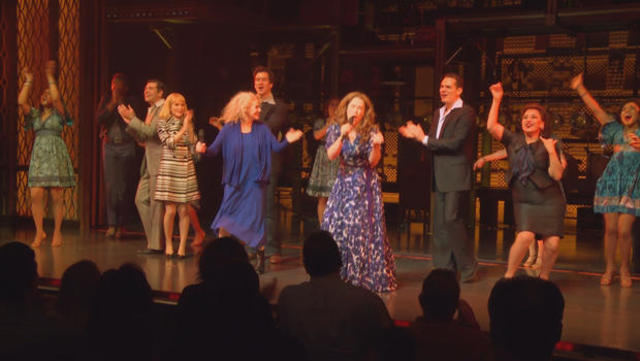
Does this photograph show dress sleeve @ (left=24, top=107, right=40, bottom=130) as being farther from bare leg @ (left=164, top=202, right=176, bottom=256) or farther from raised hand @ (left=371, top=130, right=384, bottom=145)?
raised hand @ (left=371, top=130, right=384, bottom=145)

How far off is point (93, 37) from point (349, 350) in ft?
24.3

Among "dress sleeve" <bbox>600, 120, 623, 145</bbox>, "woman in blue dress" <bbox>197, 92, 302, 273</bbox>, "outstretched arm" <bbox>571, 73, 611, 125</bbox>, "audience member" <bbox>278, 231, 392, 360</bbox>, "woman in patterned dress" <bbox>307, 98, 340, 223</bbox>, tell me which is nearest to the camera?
"audience member" <bbox>278, 231, 392, 360</bbox>

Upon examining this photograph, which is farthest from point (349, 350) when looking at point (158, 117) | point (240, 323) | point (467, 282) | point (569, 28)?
point (569, 28)

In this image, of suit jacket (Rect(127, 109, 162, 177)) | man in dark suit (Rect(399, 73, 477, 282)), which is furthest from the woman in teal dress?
man in dark suit (Rect(399, 73, 477, 282))

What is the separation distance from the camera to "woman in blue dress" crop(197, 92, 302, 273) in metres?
6.76

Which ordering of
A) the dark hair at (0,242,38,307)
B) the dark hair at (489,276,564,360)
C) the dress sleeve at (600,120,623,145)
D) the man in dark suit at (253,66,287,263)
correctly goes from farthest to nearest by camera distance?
the man in dark suit at (253,66,287,263), the dress sleeve at (600,120,623,145), the dark hair at (0,242,38,307), the dark hair at (489,276,564,360)

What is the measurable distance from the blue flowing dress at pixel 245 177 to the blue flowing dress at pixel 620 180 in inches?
108

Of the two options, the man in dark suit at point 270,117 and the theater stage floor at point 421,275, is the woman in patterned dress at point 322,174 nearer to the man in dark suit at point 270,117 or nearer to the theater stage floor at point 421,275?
the theater stage floor at point 421,275

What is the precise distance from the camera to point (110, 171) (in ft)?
29.3

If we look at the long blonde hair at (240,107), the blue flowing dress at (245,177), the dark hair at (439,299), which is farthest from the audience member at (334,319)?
the long blonde hair at (240,107)

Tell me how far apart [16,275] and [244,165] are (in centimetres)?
405

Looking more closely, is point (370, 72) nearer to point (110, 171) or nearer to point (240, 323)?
point (110, 171)

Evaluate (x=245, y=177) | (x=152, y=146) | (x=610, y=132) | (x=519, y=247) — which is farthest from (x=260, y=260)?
(x=610, y=132)

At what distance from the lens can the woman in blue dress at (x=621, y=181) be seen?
653 centimetres
